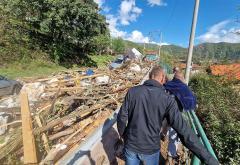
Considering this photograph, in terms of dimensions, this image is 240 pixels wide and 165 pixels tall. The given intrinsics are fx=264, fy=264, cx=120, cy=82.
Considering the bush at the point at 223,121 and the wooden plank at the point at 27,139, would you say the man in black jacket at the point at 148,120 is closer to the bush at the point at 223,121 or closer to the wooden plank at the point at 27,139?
the wooden plank at the point at 27,139

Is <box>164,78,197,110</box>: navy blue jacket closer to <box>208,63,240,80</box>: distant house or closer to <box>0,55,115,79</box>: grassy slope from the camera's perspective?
<box>208,63,240,80</box>: distant house

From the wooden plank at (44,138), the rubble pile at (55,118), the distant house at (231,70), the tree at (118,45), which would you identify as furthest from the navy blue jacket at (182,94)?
the tree at (118,45)

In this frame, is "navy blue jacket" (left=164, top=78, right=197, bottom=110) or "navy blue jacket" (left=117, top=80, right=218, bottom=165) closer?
"navy blue jacket" (left=117, top=80, right=218, bottom=165)

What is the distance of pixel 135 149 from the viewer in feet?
12.2

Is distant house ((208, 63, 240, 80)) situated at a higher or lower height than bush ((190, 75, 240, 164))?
higher

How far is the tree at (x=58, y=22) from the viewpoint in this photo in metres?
28.1

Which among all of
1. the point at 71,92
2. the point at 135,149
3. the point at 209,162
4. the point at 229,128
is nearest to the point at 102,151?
the point at 135,149

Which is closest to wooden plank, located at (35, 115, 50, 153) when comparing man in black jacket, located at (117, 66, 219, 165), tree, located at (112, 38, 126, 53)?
man in black jacket, located at (117, 66, 219, 165)

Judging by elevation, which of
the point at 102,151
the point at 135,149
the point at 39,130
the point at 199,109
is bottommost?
the point at 199,109

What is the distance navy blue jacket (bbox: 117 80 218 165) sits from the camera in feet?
11.1

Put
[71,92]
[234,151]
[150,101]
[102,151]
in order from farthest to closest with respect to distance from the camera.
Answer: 1. [71,92]
2. [234,151]
3. [102,151]
4. [150,101]

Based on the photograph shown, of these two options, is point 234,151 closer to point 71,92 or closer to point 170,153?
point 170,153

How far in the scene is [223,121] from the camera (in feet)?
29.7

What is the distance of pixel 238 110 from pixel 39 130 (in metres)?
7.15
